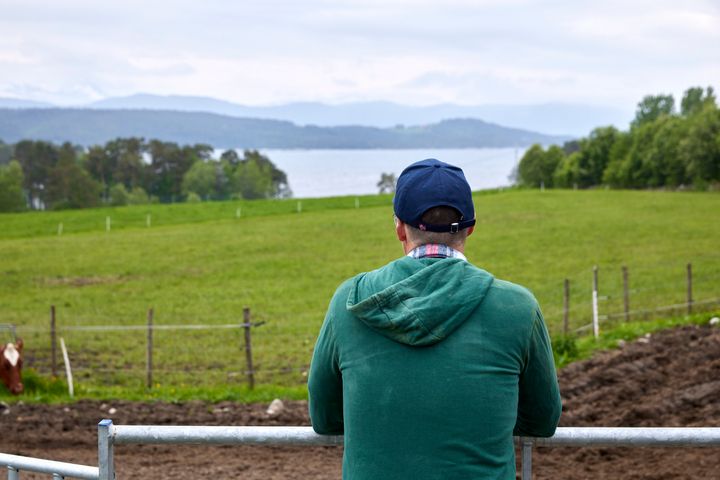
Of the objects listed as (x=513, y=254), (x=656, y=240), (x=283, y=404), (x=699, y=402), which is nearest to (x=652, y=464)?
(x=699, y=402)

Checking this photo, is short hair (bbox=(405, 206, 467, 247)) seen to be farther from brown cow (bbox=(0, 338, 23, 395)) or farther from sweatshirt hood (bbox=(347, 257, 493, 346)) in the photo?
brown cow (bbox=(0, 338, 23, 395))

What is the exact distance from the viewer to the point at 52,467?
10.8ft

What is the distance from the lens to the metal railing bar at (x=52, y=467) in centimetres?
317

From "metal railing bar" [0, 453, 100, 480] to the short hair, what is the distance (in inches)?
57.5

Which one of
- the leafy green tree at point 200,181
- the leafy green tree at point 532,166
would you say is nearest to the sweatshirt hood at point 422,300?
the leafy green tree at point 532,166

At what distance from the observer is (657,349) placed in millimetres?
14320

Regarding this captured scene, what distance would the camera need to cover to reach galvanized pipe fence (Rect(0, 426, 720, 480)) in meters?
2.97

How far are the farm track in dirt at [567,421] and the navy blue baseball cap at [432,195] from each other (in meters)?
6.42

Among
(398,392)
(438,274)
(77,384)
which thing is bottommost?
(77,384)

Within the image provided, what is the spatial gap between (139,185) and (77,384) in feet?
372

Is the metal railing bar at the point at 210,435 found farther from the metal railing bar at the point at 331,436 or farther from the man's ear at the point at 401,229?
the man's ear at the point at 401,229

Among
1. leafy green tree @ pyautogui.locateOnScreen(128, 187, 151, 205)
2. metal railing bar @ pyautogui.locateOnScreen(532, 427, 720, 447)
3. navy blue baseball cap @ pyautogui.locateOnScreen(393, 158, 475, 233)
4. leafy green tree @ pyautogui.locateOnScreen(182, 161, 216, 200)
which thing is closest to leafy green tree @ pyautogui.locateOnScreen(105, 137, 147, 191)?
leafy green tree @ pyautogui.locateOnScreen(128, 187, 151, 205)

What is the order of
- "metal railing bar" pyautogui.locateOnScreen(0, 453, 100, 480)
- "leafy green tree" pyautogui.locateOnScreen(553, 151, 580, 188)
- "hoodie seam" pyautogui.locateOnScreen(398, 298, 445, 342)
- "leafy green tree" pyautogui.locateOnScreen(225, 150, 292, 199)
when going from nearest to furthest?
"hoodie seam" pyautogui.locateOnScreen(398, 298, 445, 342), "metal railing bar" pyautogui.locateOnScreen(0, 453, 100, 480), "leafy green tree" pyautogui.locateOnScreen(553, 151, 580, 188), "leafy green tree" pyautogui.locateOnScreen(225, 150, 292, 199)

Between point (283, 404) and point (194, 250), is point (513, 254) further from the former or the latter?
point (283, 404)
